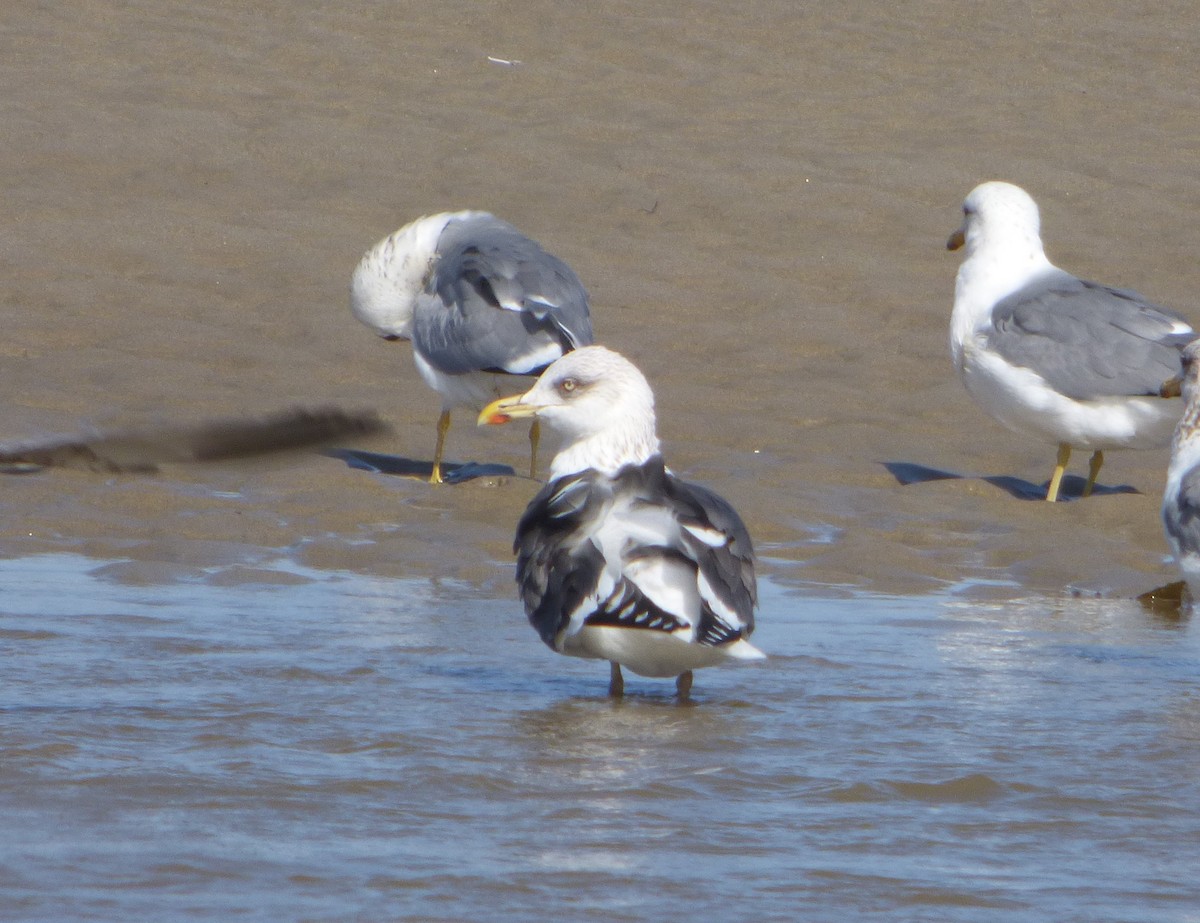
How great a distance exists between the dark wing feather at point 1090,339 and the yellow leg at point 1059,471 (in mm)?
306

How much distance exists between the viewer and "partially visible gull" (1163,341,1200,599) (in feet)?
20.5

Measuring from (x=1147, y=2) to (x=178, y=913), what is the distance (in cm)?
1749

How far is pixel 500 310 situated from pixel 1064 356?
7.95 ft

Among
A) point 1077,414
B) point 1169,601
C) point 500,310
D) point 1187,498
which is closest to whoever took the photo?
point 1187,498

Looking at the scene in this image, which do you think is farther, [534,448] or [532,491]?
[534,448]

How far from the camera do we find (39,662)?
18.7ft

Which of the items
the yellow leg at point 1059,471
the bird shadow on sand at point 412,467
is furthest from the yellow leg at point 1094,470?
the bird shadow on sand at point 412,467

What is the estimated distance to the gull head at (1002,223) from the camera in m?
9.38

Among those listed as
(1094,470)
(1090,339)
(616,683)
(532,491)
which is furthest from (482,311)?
(616,683)

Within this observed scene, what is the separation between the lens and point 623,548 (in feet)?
17.6

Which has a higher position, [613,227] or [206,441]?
[206,441]

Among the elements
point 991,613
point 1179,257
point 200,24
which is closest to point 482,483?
point 991,613

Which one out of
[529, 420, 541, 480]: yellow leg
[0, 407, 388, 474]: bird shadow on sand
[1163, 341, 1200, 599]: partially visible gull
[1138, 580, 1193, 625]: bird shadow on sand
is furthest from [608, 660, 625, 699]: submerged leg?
[529, 420, 541, 480]: yellow leg

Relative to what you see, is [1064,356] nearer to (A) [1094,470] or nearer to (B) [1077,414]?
(B) [1077,414]
